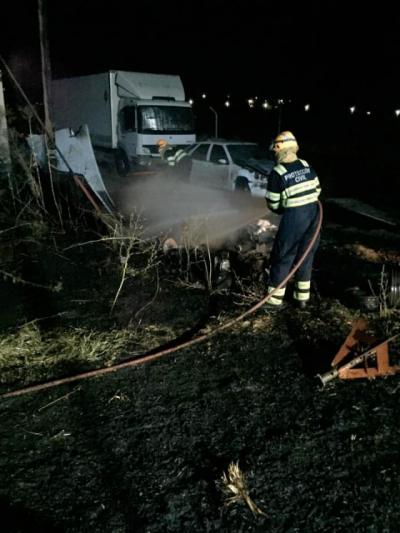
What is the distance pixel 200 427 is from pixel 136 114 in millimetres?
12770

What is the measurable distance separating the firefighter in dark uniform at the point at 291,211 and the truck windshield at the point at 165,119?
412 inches

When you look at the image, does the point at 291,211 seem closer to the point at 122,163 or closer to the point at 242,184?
the point at 242,184

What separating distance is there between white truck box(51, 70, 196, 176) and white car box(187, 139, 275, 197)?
10.1 ft

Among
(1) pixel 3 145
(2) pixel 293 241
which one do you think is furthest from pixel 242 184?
(2) pixel 293 241

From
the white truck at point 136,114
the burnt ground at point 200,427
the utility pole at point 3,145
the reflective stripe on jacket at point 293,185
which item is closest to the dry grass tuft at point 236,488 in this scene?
the burnt ground at point 200,427

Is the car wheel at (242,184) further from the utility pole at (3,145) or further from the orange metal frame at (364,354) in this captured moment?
the orange metal frame at (364,354)

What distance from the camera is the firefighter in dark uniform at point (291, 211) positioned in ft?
15.1

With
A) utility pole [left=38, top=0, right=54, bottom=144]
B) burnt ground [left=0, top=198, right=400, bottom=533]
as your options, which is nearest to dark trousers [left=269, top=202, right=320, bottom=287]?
burnt ground [left=0, top=198, right=400, bottom=533]

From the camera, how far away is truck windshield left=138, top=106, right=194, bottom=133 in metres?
14.3

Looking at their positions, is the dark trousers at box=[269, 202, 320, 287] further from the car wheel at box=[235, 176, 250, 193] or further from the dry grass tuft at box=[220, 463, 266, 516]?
the car wheel at box=[235, 176, 250, 193]

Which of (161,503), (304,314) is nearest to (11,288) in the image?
(304,314)

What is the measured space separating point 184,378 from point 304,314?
167cm

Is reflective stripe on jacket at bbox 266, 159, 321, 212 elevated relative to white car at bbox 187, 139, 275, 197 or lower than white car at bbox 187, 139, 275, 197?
elevated

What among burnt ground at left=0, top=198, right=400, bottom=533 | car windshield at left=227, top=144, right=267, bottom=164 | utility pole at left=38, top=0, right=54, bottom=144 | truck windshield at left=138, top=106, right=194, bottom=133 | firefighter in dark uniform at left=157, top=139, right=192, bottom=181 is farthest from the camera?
truck windshield at left=138, top=106, right=194, bottom=133
